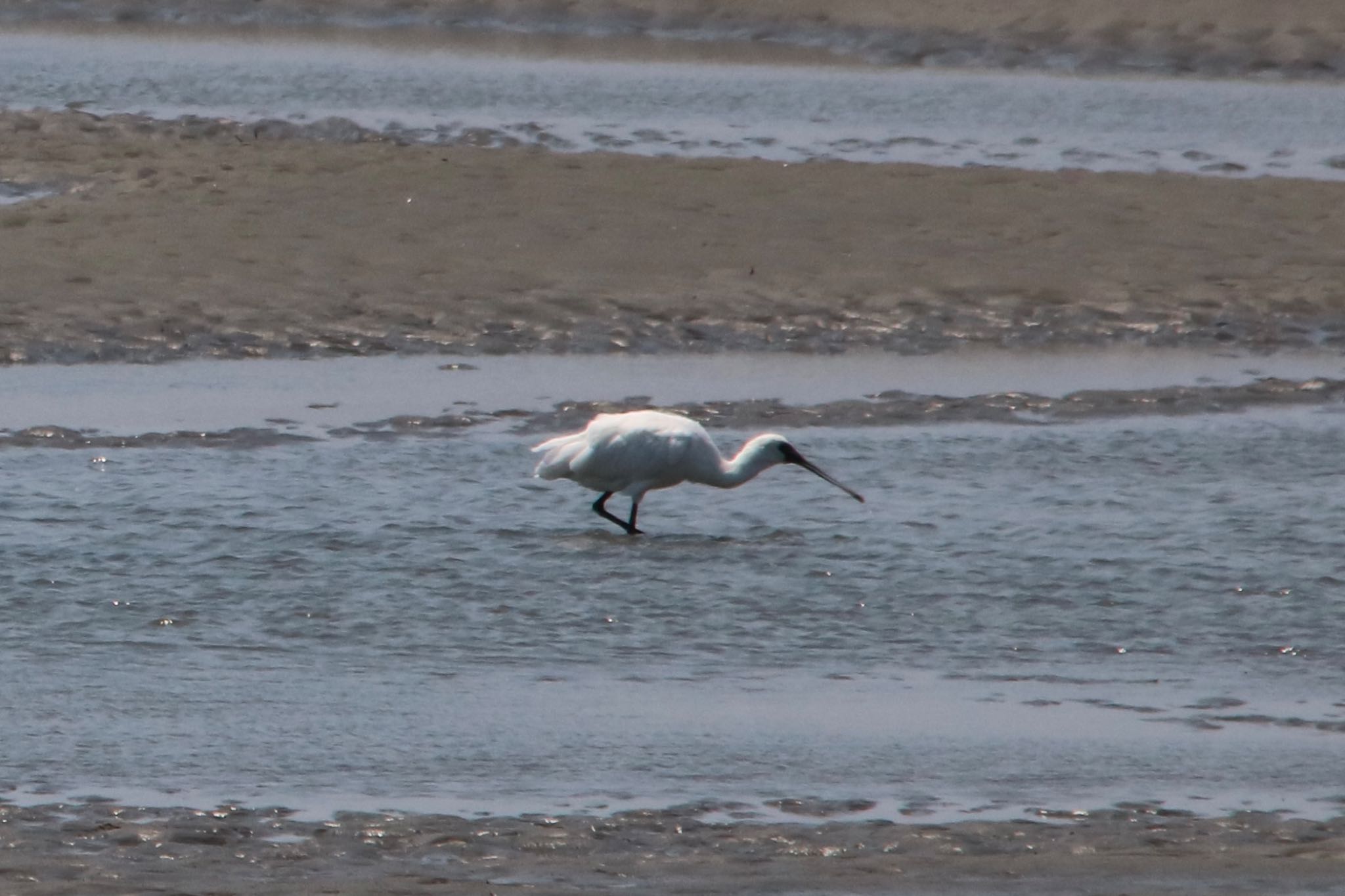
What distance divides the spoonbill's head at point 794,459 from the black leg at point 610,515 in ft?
2.05

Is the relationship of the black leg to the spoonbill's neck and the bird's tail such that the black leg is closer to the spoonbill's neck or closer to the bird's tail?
the bird's tail

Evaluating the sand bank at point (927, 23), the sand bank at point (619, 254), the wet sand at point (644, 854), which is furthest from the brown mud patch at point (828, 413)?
the sand bank at point (927, 23)

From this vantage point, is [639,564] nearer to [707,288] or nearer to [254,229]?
[707,288]

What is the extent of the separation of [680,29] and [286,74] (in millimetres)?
5768

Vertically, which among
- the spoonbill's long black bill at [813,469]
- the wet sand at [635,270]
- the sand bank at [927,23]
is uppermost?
the sand bank at [927,23]

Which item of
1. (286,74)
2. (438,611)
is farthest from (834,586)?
(286,74)

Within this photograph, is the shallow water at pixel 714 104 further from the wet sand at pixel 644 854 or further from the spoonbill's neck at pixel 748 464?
the wet sand at pixel 644 854

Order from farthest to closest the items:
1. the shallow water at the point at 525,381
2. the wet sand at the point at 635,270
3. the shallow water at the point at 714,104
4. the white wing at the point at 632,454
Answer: the shallow water at the point at 714,104 < the shallow water at the point at 525,381 < the white wing at the point at 632,454 < the wet sand at the point at 635,270

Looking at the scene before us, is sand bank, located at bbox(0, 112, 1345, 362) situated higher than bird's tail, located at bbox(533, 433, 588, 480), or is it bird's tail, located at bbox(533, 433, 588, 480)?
sand bank, located at bbox(0, 112, 1345, 362)

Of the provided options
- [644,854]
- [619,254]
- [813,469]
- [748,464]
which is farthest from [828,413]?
[644,854]

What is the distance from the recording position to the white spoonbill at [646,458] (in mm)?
9453

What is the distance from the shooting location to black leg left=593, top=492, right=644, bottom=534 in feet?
31.0

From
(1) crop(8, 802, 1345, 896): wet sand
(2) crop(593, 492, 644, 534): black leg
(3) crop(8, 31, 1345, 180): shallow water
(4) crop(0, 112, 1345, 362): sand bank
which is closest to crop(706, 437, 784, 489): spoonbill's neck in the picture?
(2) crop(593, 492, 644, 534): black leg

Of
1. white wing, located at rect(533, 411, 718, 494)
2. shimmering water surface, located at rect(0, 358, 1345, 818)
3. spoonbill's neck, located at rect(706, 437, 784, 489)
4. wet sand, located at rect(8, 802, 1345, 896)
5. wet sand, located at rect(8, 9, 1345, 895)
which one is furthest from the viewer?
spoonbill's neck, located at rect(706, 437, 784, 489)
